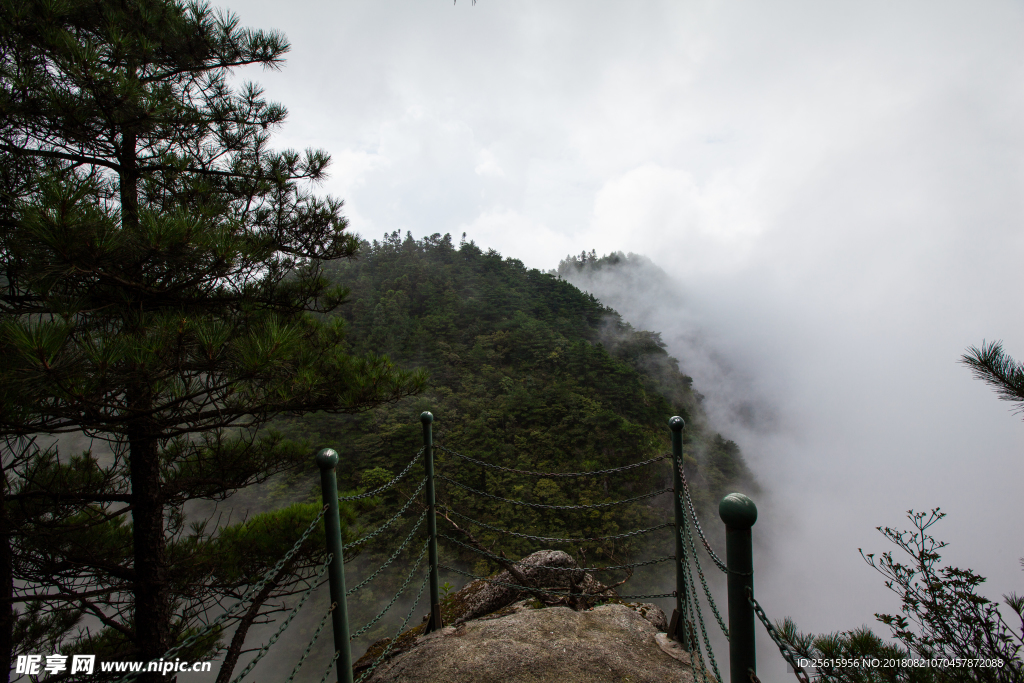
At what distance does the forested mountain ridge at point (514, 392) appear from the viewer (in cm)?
1431

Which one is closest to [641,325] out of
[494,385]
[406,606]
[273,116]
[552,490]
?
[494,385]

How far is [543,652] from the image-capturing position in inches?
84.9

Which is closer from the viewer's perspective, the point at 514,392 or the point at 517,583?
the point at 517,583

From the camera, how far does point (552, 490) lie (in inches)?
566

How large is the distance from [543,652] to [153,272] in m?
2.79

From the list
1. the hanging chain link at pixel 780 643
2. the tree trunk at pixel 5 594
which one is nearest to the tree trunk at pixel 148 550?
the tree trunk at pixel 5 594

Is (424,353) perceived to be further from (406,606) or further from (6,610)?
(6,610)

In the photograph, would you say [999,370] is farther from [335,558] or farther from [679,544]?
[335,558]

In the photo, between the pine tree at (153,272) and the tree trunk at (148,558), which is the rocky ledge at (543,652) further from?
the pine tree at (153,272)

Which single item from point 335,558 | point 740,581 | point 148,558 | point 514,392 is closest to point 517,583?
point 335,558

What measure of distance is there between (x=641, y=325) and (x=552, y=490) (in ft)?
96.3

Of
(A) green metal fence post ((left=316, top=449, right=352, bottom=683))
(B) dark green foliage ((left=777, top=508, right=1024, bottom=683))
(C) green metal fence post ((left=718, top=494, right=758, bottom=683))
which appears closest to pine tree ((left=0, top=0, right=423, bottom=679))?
(A) green metal fence post ((left=316, top=449, right=352, bottom=683))

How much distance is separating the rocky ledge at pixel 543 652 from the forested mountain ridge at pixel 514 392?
8.17m

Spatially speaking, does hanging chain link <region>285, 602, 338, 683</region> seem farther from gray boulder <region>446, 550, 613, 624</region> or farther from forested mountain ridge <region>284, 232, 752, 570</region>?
forested mountain ridge <region>284, 232, 752, 570</region>
